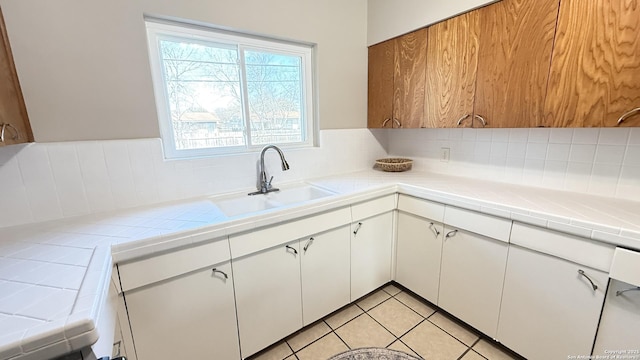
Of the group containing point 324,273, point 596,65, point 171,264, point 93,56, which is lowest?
point 324,273

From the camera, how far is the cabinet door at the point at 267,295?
4.65 feet

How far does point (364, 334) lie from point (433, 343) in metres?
0.43

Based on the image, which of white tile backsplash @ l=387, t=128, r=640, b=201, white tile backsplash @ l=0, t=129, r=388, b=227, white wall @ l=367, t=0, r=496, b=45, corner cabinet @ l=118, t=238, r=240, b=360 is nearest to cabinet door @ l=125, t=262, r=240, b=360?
corner cabinet @ l=118, t=238, r=240, b=360

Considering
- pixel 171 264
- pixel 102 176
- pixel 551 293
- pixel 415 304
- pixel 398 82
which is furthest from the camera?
pixel 398 82

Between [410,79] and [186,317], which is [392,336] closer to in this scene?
[186,317]

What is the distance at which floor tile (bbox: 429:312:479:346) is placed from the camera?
1691 millimetres

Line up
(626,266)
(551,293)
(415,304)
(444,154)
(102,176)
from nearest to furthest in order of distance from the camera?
1. (626,266)
2. (551,293)
3. (102,176)
4. (415,304)
5. (444,154)

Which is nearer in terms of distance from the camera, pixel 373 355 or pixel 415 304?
pixel 373 355

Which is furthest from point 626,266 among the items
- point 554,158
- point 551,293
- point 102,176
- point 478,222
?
point 102,176

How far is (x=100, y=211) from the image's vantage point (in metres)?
1.46

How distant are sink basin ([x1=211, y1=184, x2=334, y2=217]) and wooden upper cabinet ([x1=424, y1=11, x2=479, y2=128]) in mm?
1017

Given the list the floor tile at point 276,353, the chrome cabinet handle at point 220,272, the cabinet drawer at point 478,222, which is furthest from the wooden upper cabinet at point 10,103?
the cabinet drawer at point 478,222

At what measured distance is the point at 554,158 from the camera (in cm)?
170

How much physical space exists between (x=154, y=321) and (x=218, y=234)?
1.55 ft
